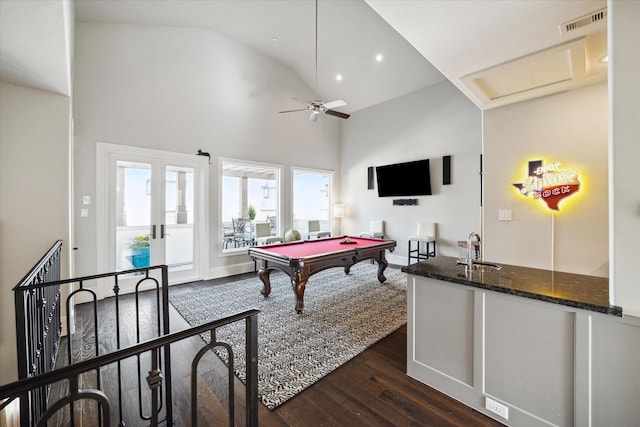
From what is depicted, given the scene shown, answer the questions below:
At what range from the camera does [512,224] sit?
351cm

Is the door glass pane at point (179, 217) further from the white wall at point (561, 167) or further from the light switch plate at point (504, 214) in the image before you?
the light switch plate at point (504, 214)

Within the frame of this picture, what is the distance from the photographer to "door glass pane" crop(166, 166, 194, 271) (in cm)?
479

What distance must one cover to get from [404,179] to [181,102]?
191 inches

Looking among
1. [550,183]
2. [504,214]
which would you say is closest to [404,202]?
[504,214]

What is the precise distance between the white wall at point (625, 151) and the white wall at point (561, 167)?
2.09 meters

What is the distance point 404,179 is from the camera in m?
6.28

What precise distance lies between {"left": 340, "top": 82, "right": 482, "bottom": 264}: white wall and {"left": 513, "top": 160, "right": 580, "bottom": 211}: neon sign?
193cm

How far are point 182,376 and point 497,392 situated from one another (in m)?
2.37

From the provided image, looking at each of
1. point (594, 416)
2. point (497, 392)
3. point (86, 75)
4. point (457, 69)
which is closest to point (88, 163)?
point (86, 75)

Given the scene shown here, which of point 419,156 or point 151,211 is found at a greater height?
point 419,156

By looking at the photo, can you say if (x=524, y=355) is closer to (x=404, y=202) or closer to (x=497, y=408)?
(x=497, y=408)

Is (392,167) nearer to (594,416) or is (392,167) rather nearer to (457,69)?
(457,69)

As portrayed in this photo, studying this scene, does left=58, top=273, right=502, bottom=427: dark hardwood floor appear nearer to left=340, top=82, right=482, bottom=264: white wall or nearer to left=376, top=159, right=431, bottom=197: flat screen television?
left=340, top=82, right=482, bottom=264: white wall

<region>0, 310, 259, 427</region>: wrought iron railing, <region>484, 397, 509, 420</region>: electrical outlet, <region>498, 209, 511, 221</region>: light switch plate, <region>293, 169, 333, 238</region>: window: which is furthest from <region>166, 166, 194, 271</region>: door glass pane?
<region>498, 209, 511, 221</region>: light switch plate
